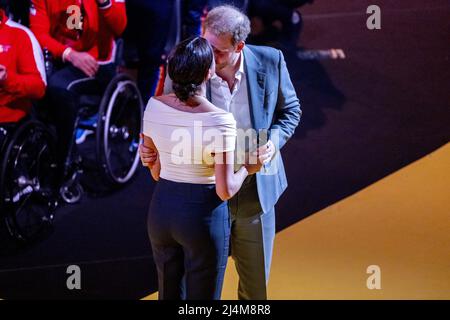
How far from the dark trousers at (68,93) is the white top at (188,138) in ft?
4.30

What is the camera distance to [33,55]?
3.23 meters

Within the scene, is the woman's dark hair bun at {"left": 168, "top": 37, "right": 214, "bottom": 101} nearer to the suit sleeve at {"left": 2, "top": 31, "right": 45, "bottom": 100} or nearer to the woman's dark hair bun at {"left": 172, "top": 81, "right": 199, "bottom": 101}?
the woman's dark hair bun at {"left": 172, "top": 81, "right": 199, "bottom": 101}

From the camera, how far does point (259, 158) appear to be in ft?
7.47

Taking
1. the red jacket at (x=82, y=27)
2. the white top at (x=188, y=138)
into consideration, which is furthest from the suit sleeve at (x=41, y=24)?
the white top at (x=188, y=138)

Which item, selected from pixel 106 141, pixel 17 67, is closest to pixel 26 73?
pixel 17 67

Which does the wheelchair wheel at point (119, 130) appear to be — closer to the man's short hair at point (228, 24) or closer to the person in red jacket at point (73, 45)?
the person in red jacket at point (73, 45)

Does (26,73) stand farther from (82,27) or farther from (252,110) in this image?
(252,110)

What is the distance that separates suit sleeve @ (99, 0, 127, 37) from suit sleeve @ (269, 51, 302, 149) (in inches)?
45.9

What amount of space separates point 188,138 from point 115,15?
5.00 ft

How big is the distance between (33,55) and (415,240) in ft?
7.35

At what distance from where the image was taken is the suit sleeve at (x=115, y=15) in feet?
10.9

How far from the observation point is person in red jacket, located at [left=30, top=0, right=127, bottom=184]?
3.25 metres

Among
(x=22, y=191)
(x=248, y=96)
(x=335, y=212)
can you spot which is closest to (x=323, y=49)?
(x=335, y=212)
